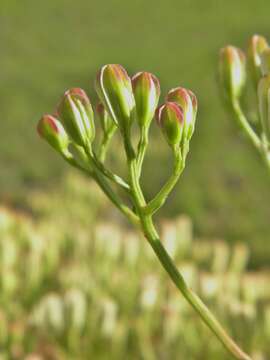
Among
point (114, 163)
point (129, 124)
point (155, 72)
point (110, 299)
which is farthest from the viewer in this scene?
point (155, 72)

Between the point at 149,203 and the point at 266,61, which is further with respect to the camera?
the point at 266,61

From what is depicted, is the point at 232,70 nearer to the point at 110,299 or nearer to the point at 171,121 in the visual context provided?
the point at 171,121

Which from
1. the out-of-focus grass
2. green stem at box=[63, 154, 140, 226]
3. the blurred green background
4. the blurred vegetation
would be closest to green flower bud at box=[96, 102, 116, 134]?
green stem at box=[63, 154, 140, 226]

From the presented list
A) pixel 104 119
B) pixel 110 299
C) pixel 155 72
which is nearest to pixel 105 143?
pixel 104 119

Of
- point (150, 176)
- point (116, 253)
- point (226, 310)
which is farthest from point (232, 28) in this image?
point (226, 310)

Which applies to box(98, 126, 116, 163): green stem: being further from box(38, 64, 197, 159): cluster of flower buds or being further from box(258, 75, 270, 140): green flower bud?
box(258, 75, 270, 140): green flower bud

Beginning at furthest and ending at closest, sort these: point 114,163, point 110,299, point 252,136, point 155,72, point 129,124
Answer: point 155,72
point 114,163
point 110,299
point 252,136
point 129,124

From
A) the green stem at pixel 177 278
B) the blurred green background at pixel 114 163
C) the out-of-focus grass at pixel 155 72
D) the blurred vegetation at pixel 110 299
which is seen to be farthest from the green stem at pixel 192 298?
the out-of-focus grass at pixel 155 72
